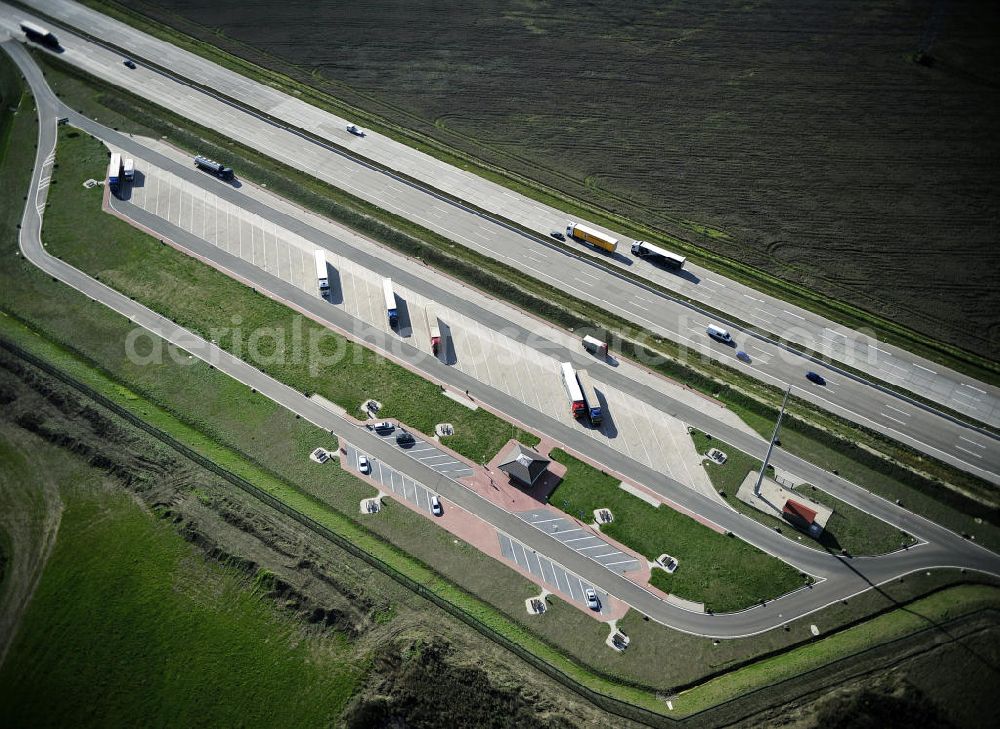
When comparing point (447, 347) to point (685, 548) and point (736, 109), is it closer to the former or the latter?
point (685, 548)

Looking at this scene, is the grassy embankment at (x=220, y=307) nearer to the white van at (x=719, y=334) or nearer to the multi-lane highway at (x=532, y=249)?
the multi-lane highway at (x=532, y=249)

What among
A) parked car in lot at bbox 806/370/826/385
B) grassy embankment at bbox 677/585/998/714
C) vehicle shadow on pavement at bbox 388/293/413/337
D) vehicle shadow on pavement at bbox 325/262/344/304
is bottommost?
grassy embankment at bbox 677/585/998/714

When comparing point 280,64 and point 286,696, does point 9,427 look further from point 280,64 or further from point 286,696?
point 280,64

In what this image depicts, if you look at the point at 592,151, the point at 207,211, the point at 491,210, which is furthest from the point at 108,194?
the point at 592,151

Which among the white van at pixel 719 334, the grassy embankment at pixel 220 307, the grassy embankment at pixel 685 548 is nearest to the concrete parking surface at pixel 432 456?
the grassy embankment at pixel 220 307

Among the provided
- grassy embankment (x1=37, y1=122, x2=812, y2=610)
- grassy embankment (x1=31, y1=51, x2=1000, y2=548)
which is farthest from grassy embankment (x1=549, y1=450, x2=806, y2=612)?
grassy embankment (x1=31, y1=51, x2=1000, y2=548)

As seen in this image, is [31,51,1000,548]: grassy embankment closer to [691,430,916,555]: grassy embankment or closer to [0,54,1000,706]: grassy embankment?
[691,430,916,555]: grassy embankment

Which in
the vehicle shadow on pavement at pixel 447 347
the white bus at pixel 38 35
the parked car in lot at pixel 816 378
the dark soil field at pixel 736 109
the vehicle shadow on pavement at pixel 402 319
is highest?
the white bus at pixel 38 35
